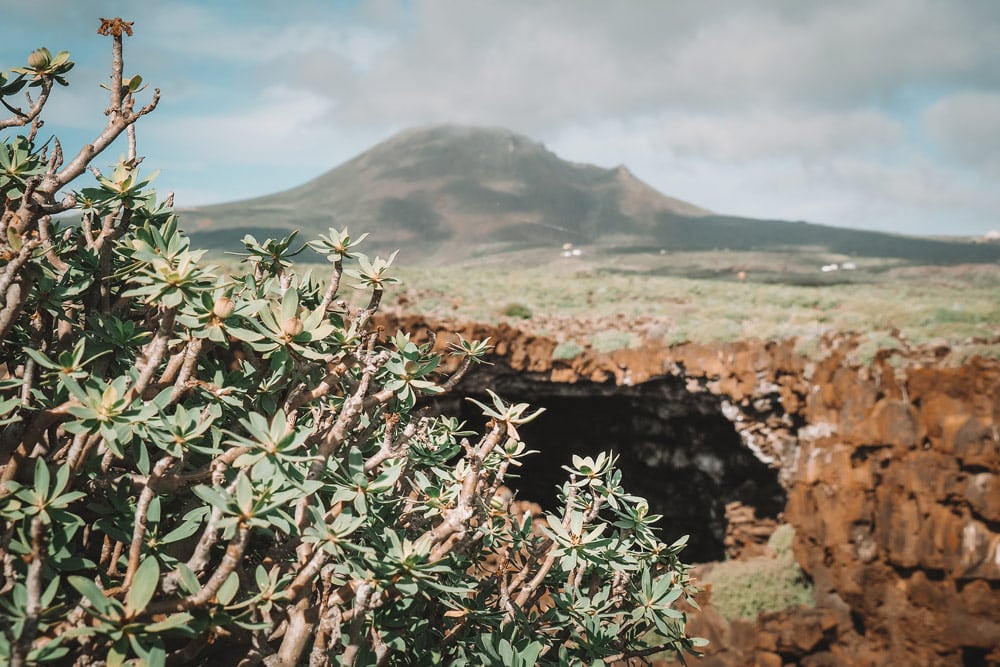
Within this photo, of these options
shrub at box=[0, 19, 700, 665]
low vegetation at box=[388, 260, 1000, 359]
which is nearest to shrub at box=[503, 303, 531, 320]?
low vegetation at box=[388, 260, 1000, 359]

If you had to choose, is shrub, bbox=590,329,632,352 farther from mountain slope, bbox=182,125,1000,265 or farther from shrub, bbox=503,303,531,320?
mountain slope, bbox=182,125,1000,265

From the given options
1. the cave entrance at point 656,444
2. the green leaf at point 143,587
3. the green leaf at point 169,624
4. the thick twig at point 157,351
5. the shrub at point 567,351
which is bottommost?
the cave entrance at point 656,444

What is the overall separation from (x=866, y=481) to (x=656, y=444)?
5244 mm

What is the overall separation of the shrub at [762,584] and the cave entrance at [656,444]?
1470mm

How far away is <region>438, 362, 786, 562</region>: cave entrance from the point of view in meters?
11.3

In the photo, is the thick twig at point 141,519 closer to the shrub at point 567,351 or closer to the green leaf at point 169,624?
the green leaf at point 169,624

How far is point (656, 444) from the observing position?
12.9 metres

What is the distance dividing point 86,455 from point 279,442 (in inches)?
26.1

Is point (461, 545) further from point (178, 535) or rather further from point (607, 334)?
point (607, 334)

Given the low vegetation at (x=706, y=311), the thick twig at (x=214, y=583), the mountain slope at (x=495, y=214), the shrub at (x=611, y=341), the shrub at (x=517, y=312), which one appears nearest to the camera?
the thick twig at (x=214, y=583)

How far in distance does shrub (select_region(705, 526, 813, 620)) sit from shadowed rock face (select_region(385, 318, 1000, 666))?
0.85 ft

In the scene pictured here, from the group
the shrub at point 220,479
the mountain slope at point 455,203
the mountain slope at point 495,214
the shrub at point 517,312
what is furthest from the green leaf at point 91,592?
the mountain slope at point 455,203

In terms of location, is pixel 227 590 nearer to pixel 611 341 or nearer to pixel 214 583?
pixel 214 583

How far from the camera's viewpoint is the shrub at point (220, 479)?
1.47 meters
